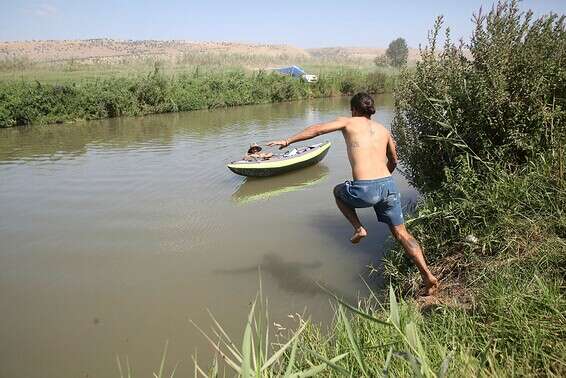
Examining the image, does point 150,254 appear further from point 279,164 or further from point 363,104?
point 279,164

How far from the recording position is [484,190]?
15.1 ft

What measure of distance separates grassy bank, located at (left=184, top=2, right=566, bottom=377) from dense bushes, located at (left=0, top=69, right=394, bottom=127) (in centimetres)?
2191

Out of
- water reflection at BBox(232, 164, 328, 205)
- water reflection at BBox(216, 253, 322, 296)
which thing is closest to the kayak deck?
water reflection at BBox(232, 164, 328, 205)

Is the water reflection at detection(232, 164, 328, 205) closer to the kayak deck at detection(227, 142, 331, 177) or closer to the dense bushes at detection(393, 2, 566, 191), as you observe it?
the kayak deck at detection(227, 142, 331, 177)

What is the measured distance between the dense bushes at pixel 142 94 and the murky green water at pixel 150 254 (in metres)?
10.5

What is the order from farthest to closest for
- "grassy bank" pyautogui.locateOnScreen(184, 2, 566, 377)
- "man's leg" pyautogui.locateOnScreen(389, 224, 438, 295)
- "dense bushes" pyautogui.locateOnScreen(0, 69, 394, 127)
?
"dense bushes" pyautogui.locateOnScreen(0, 69, 394, 127) < "man's leg" pyautogui.locateOnScreen(389, 224, 438, 295) < "grassy bank" pyautogui.locateOnScreen(184, 2, 566, 377)

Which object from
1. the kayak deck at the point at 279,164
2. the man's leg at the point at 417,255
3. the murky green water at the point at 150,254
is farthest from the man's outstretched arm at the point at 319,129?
the kayak deck at the point at 279,164

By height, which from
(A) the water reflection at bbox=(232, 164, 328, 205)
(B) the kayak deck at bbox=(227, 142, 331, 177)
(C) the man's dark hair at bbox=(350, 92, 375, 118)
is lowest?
(A) the water reflection at bbox=(232, 164, 328, 205)

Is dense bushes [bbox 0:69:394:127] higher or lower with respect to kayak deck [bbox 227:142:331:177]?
higher

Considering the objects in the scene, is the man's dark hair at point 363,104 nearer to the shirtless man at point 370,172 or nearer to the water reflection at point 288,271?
the shirtless man at point 370,172

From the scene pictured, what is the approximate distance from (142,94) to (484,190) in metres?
24.5

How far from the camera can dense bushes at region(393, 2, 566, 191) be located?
15.3 feet

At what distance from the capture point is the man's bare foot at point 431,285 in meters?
4.21

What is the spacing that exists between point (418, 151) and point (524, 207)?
184 centimetres
